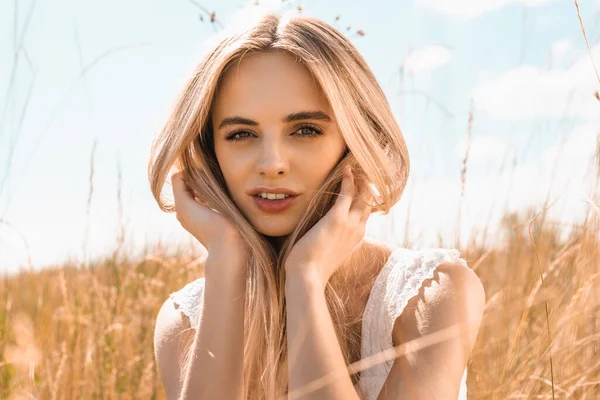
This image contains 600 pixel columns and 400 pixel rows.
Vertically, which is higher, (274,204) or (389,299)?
(274,204)

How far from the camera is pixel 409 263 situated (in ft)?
8.30

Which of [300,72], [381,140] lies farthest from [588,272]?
[300,72]

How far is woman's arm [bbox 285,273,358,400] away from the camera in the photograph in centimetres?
197

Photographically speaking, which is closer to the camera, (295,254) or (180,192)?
(295,254)

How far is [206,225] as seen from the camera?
256 cm

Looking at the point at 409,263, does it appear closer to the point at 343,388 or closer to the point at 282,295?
the point at 282,295

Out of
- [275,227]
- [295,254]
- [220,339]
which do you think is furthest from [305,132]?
[220,339]

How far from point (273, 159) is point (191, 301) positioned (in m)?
0.97

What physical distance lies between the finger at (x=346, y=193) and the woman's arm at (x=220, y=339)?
45 cm

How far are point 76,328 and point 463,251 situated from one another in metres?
2.16

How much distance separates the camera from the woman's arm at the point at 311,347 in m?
1.97

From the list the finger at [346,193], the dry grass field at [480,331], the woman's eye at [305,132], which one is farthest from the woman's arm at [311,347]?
the dry grass field at [480,331]

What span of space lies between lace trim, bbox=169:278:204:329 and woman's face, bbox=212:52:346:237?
2.01 feet

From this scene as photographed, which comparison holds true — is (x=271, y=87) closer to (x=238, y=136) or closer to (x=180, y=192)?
(x=238, y=136)
